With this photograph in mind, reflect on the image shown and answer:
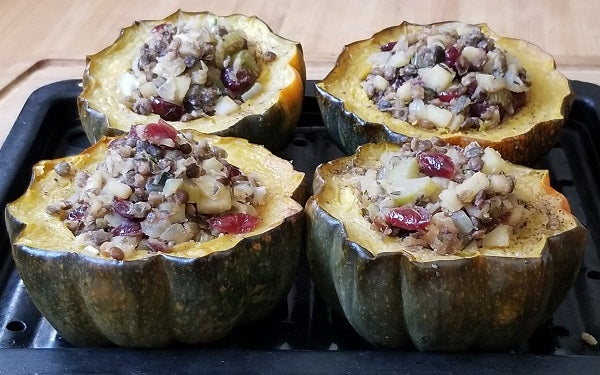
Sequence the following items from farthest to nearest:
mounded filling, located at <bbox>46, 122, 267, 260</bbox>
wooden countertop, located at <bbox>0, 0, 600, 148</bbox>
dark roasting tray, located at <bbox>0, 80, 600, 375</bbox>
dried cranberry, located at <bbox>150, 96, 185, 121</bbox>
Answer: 1. wooden countertop, located at <bbox>0, 0, 600, 148</bbox>
2. dried cranberry, located at <bbox>150, 96, 185, 121</bbox>
3. mounded filling, located at <bbox>46, 122, 267, 260</bbox>
4. dark roasting tray, located at <bbox>0, 80, 600, 375</bbox>

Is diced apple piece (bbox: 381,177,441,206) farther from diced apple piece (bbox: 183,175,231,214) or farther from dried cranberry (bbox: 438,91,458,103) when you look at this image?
dried cranberry (bbox: 438,91,458,103)

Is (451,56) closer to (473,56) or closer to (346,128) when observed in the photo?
(473,56)

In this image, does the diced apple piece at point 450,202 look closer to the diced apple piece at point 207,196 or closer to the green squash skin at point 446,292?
the green squash skin at point 446,292

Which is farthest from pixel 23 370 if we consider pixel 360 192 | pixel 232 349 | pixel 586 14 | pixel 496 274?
pixel 586 14

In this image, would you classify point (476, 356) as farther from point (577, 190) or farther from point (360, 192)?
point (577, 190)

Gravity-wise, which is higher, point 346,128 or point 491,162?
point 491,162

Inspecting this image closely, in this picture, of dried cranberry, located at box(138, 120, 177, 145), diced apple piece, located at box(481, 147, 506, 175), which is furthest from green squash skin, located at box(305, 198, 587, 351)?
dried cranberry, located at box(138, 120, 177, 145)

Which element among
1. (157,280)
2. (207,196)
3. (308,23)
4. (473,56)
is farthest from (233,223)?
(308,23)
